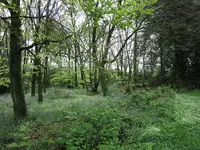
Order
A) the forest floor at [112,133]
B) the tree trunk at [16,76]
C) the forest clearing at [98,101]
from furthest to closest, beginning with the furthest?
the tree trunk at [16,76]
the forest clearing at [98,101]
the forest floor at [112,133]

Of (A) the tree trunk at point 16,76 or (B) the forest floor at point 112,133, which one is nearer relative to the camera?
(B) the forest floor at point 112,133

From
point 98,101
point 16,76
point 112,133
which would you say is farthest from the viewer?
point 98,101

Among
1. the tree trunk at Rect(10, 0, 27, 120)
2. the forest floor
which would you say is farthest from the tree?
the forest floor

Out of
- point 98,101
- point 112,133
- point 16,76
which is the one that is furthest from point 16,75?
point 112,133

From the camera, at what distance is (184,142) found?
444 cm

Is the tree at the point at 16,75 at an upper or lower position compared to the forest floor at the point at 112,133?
upper

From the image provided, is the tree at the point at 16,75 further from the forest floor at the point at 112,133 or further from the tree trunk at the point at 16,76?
the forest floor at the point at 112,133

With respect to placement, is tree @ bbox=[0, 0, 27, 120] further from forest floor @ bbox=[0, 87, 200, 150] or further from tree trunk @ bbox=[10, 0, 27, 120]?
forest floor @ bbox=[0, 87, 200, 150]

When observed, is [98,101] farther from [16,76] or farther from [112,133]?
[112,133]

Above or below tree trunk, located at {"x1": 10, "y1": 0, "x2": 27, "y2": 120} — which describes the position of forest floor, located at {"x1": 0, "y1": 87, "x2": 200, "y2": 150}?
below

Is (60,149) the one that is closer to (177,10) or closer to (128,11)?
(128,11)

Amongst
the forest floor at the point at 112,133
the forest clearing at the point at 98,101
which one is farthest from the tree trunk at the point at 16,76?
the forest floor at the point at 112,133

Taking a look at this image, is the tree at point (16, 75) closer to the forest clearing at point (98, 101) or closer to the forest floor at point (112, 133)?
the forest clearing at point (98, 101)

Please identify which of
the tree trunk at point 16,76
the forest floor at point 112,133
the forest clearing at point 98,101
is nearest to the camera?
the forest floor at point 112,133
